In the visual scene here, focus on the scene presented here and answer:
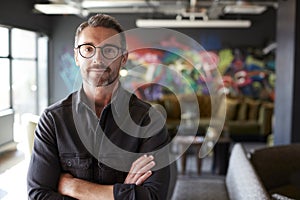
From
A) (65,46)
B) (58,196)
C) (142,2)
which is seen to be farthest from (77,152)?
(142,2)

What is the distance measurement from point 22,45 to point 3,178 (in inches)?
19.7

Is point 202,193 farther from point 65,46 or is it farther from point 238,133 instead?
point 238,133

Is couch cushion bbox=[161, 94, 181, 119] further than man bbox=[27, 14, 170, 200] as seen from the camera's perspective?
Yes

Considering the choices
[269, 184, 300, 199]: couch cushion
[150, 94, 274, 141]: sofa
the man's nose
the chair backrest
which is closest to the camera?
the man's nose

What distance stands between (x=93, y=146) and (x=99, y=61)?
0.97ft

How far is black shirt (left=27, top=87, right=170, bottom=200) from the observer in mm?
1341

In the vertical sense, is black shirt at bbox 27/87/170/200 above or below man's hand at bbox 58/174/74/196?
above

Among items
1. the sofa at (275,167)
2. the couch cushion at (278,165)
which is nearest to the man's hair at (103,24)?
the sofa at (275,167)

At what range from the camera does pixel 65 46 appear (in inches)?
62.9

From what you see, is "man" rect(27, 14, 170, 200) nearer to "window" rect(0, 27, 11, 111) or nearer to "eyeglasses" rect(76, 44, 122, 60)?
"eyeglasses" rect(76, 44, 122, 60)

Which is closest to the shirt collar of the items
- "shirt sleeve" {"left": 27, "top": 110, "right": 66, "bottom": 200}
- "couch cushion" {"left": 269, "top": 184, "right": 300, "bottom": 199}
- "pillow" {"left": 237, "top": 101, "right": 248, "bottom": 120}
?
"shirt sleeve" {"left": 27, "top": 110, "right": 66, "bottom": 200}

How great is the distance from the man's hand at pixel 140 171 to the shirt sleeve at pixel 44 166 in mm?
243

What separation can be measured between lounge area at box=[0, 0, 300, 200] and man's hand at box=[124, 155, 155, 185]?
9 cm

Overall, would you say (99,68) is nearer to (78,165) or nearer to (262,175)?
(78,165)
